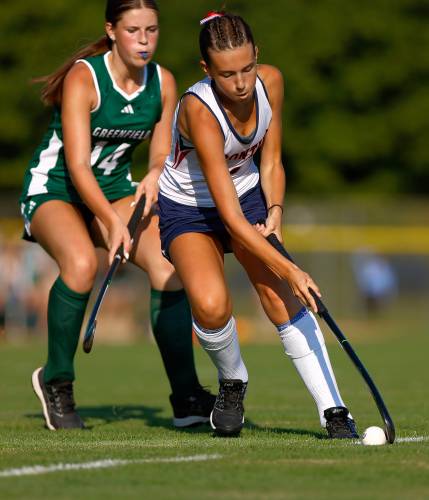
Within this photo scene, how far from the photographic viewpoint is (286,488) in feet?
12.3

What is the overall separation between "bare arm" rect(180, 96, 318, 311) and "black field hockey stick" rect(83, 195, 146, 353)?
0.86m

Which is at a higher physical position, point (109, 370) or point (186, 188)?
point (186, 188)

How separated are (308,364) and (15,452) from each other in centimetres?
137

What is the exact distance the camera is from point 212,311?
522cm

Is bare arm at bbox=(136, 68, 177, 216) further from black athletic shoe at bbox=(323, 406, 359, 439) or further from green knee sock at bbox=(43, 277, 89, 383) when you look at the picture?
black athletic shoe at bbox=(323, 406, 359, 439)

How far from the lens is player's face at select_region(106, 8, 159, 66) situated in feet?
19.5

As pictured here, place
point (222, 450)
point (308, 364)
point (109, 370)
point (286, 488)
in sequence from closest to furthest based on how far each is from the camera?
point (286, 488), point (222, 450), point (308, 364), point (109, 370)

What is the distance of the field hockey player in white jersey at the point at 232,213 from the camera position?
504cm

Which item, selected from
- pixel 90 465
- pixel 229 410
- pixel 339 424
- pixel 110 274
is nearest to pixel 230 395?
pixel 229 410

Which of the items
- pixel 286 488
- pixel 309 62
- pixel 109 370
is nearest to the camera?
pixel 286 488

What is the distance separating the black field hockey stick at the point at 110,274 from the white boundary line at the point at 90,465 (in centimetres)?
121

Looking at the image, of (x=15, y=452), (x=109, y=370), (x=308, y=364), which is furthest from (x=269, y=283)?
(x=109, y=370)

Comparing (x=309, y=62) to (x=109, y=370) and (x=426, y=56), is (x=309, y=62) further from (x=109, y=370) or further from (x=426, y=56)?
(x=109, y=370)

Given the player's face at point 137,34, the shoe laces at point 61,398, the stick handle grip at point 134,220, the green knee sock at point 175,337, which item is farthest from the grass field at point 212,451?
the player's face at point 137,34
